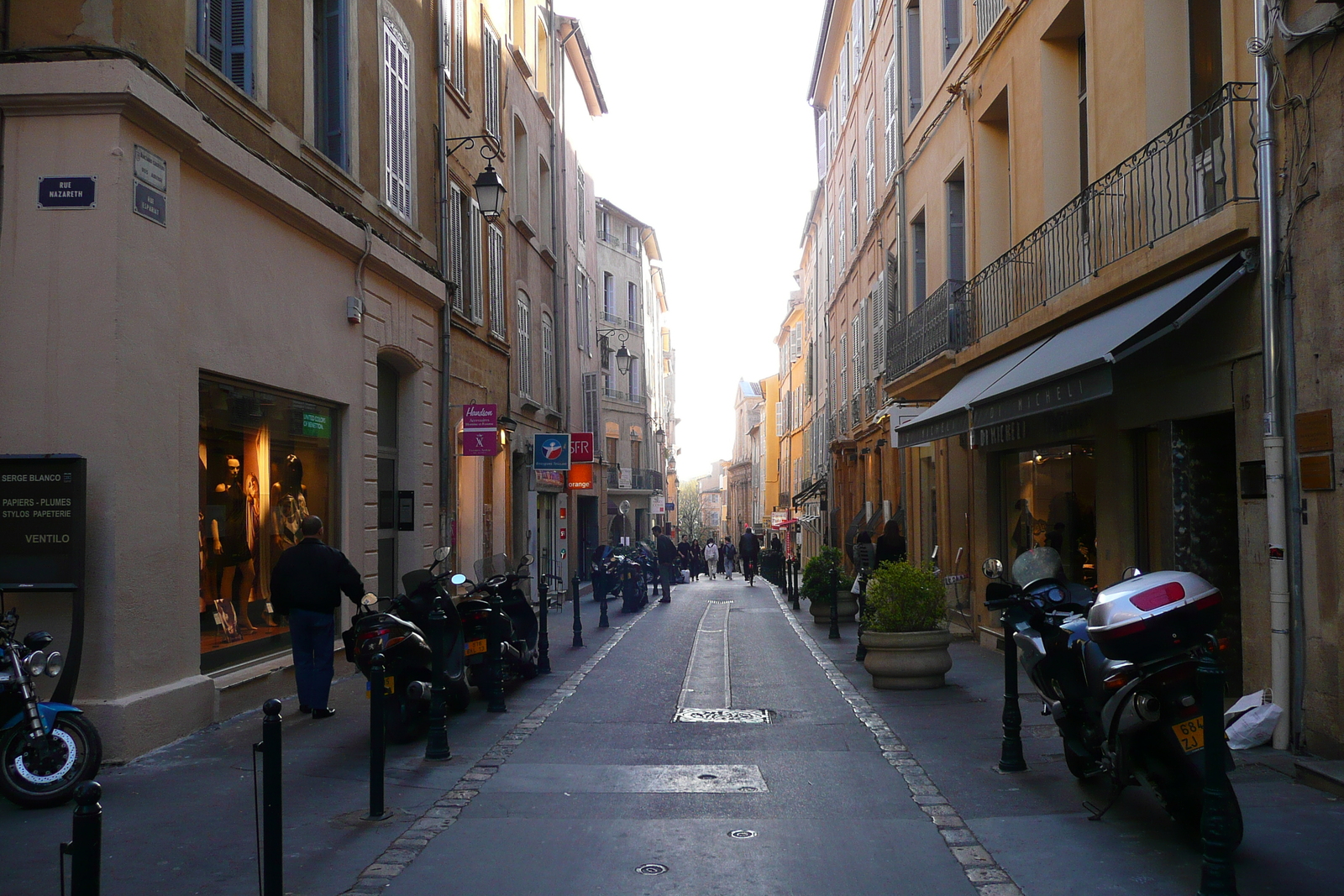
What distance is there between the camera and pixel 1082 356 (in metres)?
8.48

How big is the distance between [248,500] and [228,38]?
4.00 m

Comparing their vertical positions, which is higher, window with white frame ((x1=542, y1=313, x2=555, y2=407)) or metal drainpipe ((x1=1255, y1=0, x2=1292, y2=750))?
window with white frame ((x1=542, y1=313, x2=555, y2=407))

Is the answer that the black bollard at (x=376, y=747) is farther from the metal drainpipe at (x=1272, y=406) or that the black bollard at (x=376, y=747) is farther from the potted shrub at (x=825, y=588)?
the potted shrub at (x=825, y=588)

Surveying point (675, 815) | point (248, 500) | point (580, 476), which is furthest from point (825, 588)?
point (675, 815)

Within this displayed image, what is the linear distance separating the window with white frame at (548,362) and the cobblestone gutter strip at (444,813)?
15161 mm

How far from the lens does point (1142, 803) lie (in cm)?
595

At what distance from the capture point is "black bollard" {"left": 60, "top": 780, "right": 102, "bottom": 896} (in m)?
2.84

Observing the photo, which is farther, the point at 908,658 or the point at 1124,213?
the point at 908,658

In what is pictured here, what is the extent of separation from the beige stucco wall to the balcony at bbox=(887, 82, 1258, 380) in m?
7.32

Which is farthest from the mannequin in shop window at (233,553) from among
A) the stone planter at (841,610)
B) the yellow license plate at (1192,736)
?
the stone planter at (841,610)

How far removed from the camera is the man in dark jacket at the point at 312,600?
352 inches

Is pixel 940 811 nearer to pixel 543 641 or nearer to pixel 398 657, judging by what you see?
pixel 398 657

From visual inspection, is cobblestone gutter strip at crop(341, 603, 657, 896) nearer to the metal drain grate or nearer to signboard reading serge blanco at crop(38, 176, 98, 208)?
the metal drain grate

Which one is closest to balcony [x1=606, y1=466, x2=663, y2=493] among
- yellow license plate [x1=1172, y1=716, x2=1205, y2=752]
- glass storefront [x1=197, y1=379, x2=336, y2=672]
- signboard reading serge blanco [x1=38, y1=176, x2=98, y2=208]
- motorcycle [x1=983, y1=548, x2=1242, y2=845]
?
glass storefront [x1=197, y1=379, x2=336, y2=672]
